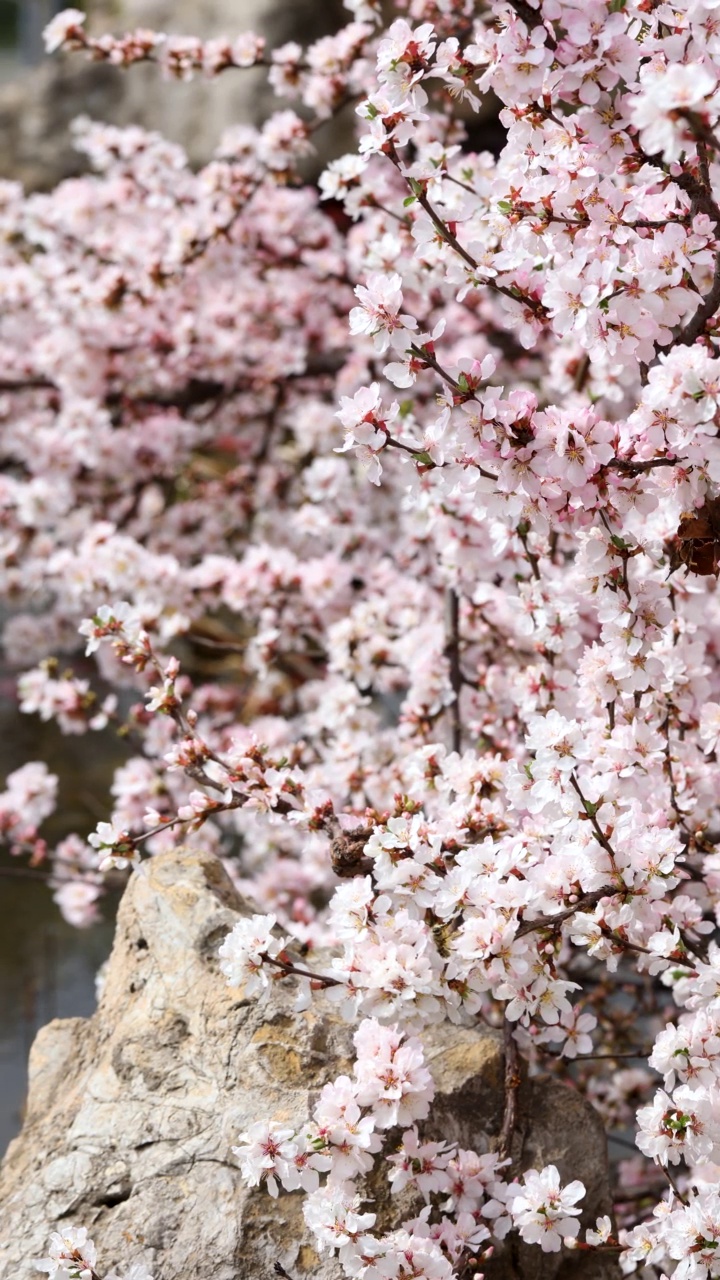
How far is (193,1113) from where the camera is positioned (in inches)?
78.2

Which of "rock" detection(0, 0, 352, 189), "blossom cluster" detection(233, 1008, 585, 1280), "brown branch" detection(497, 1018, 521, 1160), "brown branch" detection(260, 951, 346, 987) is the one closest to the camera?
"blossom cluster" detection(233, 1008, 585, 1280)

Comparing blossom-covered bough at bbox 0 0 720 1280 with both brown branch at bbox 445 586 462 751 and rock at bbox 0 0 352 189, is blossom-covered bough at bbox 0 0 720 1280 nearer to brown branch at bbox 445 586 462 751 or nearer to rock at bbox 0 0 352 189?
brown branch at bbox 445 586 462 751

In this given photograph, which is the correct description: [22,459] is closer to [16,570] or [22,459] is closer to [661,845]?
[16,570]

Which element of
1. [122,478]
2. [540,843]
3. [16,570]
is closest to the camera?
[540,843]

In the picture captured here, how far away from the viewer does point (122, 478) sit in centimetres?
476

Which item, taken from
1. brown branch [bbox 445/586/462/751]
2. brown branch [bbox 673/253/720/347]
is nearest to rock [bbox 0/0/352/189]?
brown branch [bbox 445/586/462/751]

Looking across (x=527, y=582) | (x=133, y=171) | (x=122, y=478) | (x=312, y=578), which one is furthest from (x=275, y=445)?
(x=527, y=582)

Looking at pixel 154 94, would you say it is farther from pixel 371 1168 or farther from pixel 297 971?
pixel 371 1168

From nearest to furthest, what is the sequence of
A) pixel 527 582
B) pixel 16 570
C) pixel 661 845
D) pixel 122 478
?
pixel 661 845 → pixel 527 582 → pixel 16 570 → pixel 122 478

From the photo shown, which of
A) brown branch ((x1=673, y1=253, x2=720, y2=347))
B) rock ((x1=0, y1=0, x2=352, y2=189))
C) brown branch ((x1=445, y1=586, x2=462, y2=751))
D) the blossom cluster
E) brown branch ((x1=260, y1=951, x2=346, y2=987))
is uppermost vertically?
rock ((x1=0, y1=0, x2=352, y2=189))

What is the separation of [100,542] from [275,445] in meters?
2.10


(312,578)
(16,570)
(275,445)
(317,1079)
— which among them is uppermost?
(275,445)

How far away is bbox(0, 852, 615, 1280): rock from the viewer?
1.88 meters

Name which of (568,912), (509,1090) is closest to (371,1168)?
(509,1090)
